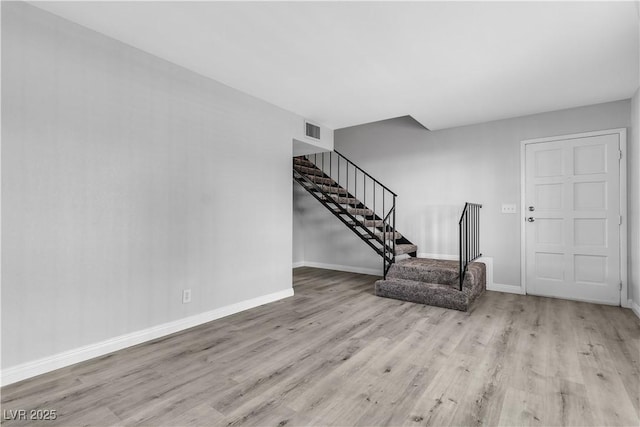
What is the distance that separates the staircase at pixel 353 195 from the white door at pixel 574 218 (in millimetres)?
1724

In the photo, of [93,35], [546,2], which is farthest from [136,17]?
[546,2]

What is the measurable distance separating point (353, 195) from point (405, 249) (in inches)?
64.4

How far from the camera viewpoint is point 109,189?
94.4 inches

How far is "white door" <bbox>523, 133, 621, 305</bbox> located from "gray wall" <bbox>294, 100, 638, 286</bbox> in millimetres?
185

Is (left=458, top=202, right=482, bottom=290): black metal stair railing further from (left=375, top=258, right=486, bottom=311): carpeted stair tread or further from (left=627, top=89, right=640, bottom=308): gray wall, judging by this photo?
(left=627, top=89, right=640, bottom=308): gray wall

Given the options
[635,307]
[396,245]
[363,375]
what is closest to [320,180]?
[396,245]

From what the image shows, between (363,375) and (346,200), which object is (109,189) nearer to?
(363,375)

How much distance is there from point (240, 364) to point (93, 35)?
2.71 meters

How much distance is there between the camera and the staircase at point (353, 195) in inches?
195

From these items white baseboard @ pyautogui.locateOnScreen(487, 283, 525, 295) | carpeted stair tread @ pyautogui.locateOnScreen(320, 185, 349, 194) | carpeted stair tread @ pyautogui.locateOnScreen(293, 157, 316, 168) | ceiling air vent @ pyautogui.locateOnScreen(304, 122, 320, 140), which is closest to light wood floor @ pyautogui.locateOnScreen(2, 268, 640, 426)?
white baseboard @ pyautogui.locateOnScreen(487, 283, 525, 295)

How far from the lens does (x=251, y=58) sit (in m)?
2.75

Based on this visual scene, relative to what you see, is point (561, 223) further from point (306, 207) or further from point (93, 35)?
point (93, 35)

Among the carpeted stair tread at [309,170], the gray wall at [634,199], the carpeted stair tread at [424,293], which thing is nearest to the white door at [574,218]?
the gray wall at [634,199]

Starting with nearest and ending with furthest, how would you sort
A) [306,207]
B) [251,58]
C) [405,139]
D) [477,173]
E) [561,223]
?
[251,58]
[561,223]
[477,173]
[405,139]
[306,207]
